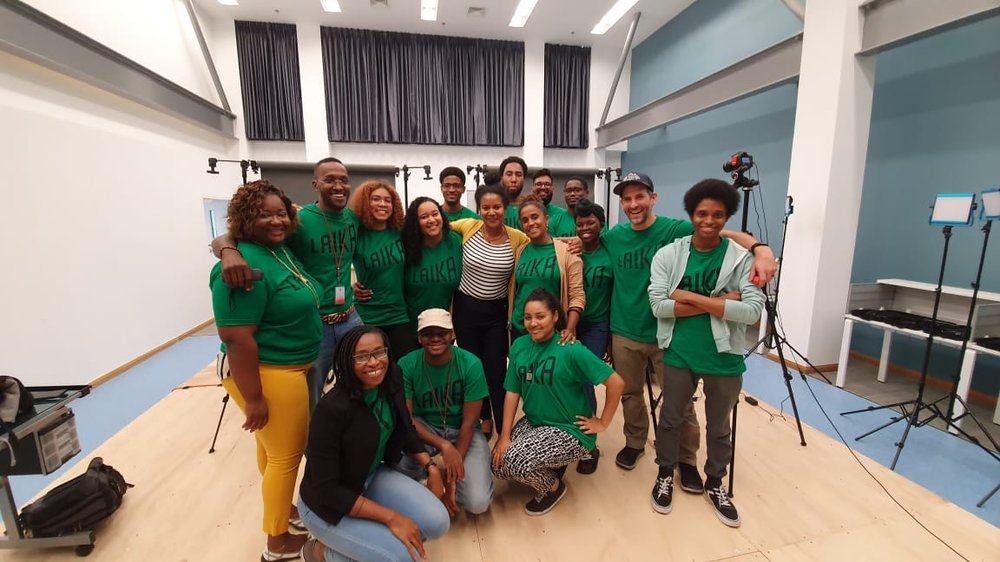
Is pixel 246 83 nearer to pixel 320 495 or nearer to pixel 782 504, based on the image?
pixel 320 495

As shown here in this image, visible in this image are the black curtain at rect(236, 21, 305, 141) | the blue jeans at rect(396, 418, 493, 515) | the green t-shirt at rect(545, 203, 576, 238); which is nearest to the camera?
the blue jeans at rect(396, 418, 493, 515)

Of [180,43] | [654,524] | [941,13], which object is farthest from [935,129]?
[180,43]

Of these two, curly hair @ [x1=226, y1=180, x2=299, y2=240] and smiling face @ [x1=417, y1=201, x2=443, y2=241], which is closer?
→ curly hair @ [x1=226, y1=180, x2=299, y2=240]

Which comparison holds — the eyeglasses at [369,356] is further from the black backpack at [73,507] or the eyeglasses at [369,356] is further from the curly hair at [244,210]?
the black backpack at [73,507]

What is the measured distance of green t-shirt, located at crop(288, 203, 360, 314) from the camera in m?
1.74

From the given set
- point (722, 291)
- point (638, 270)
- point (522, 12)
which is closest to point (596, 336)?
point (638, 270)

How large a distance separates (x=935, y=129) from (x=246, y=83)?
7955 mm

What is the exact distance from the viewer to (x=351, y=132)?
649cm

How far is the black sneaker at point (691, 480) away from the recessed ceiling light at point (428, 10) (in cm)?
598

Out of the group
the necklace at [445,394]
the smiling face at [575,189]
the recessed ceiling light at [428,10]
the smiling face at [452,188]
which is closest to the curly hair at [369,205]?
the smiling face at [452,188]

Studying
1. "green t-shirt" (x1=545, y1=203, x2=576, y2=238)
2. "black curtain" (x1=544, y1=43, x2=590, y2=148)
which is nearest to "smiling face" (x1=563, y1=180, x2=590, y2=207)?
"green t-shirt" (x1=545, y1=203, x2=576, y2=238)

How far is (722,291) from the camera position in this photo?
5.47ft

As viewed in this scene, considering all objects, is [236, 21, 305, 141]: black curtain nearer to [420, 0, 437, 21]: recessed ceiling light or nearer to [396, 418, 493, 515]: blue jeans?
[420, 0, 437, 21]: recessed ceiling light

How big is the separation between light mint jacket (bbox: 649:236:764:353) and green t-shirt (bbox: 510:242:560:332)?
453 mm
